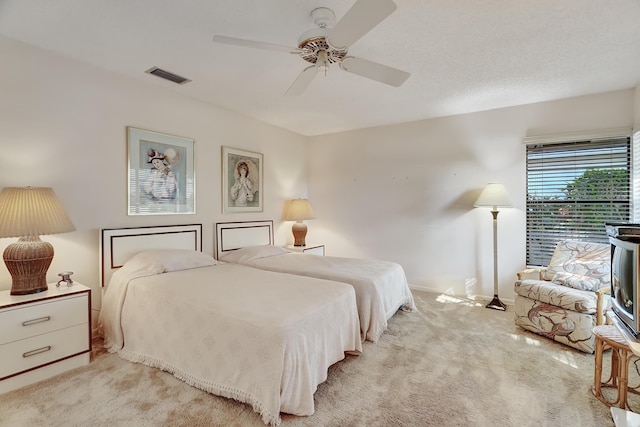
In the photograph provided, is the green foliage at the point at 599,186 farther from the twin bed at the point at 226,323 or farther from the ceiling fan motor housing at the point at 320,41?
the ceiling fan motor housing at the point at 320,41

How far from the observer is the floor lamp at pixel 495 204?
145 inches

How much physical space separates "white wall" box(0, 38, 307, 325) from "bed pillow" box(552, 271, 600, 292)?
162 inches

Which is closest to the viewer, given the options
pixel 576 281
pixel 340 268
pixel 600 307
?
pixel 600 307

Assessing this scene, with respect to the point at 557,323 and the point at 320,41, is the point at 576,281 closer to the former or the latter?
the point at 557,323

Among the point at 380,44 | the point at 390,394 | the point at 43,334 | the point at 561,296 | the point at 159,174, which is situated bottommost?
the point at 390,394

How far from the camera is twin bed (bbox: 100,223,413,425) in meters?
1.81

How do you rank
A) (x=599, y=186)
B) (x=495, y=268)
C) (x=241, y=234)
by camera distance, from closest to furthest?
(x=599, y=186) → (x=495, y=268) → (x=241, y=234)

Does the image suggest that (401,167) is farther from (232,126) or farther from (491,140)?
(232,126)

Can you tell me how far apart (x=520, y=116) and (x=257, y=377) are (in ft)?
14.0

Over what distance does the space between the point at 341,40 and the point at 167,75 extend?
2.10 m

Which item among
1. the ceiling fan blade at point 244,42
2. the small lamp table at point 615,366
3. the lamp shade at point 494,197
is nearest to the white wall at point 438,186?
the lamp shade at point 494,197

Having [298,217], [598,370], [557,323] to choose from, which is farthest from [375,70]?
[298,217]

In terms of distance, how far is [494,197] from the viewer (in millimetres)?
3697

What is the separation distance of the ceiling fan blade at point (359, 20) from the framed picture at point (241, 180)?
2716 millimetres
